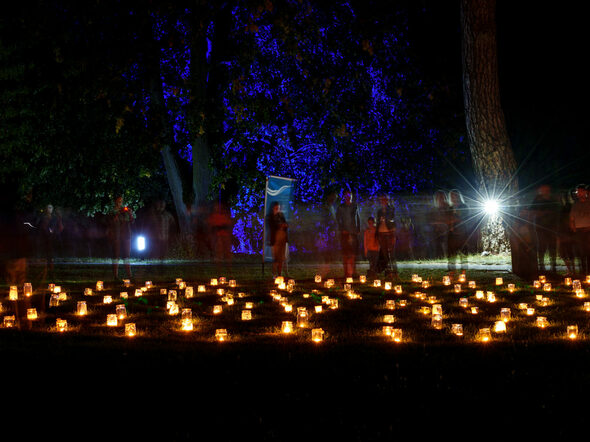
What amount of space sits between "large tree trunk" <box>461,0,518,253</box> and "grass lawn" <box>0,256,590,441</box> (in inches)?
347

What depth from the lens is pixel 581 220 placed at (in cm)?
1249

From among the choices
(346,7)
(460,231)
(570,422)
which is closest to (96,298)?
(460,231)

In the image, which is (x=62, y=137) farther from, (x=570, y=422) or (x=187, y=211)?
(x=570, y=422)

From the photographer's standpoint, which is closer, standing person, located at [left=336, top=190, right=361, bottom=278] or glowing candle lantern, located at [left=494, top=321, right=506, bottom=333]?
glowing candle lantern, located at [left=494, top=321, right=506, bottom=333]

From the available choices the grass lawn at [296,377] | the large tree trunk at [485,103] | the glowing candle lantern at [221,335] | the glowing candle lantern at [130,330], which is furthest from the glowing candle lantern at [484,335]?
the large tree trunk at [485,103]

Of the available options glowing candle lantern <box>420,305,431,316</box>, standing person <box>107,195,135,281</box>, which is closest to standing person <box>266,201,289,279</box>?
standing person <box>107,195,135,281</box>

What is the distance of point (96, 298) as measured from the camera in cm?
1043

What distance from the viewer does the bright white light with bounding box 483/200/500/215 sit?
57.2 ft

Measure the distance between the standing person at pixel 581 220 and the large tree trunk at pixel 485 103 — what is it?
12.0 feet

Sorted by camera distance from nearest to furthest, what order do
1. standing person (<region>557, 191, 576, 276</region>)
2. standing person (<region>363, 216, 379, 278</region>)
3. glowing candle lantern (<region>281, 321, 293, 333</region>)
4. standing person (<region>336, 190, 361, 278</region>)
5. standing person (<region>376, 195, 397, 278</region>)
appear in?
glowing candle lantern (<region>281, 321, 293, 333</region>), standing person (<region>336, 190, 361, 278</region>), standing person (<region>557, 191, 576, 276</region>), standing person (<region>376, 195, 397, 278</region>), standing person (<region>363, 216, 379, 278</region>)

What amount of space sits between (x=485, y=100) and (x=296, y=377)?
13.4 metres

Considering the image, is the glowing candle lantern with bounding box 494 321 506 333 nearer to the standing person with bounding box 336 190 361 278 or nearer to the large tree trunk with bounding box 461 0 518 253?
the standing person with bounding box 336 190 361 278

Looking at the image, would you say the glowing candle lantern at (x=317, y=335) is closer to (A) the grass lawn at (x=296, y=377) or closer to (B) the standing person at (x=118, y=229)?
(A) the grass lawn at (x=296, y=377)

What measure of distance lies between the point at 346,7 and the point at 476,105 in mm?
7053
